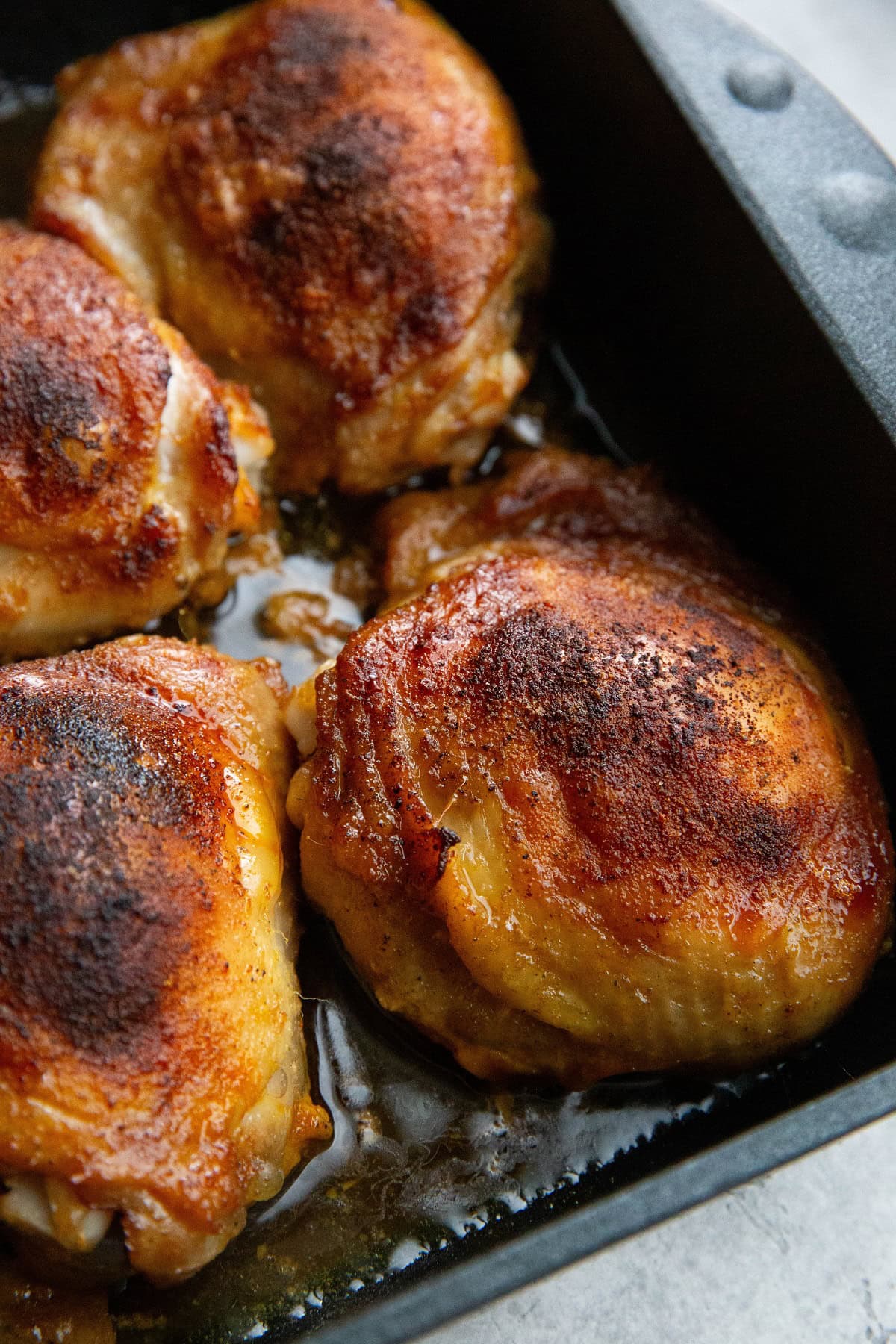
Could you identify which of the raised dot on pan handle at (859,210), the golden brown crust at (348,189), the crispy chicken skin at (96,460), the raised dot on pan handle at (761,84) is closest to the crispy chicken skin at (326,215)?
the golden brown crust at (348,189)

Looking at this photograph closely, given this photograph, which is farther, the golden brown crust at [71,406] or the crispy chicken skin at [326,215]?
the crispy chicken skin at [326,215]

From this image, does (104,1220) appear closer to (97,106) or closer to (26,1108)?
(26,1108)

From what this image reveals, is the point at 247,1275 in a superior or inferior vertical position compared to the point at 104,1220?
inferior

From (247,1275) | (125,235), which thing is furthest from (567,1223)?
(125,235)

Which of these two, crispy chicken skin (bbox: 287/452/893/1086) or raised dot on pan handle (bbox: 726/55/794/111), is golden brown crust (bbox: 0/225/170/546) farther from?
raised dot on pan handle (bbox: 726/55/794/111)

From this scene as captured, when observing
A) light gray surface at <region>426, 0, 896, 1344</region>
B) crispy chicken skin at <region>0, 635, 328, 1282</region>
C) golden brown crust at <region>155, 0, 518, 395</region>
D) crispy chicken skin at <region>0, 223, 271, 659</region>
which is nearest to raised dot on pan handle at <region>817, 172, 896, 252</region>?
golden brown crust at <region>155, 0, 518, 395</region>

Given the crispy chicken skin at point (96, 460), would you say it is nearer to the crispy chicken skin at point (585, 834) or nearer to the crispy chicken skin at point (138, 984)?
the crispy chicken skin at point (138, 984)

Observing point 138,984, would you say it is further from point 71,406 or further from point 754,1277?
point 754,1277
